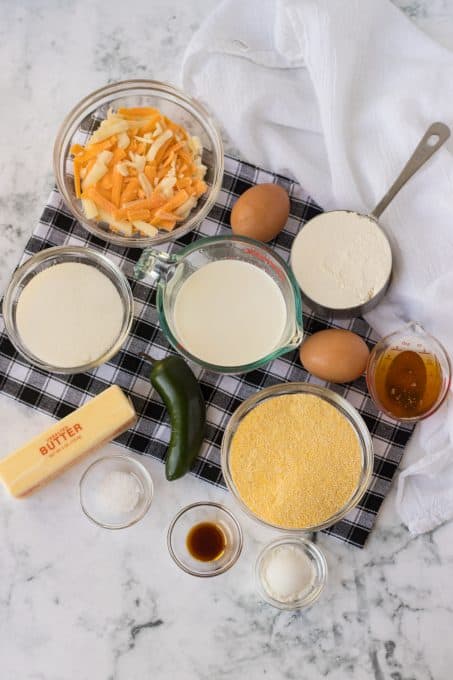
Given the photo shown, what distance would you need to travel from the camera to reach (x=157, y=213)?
204 cm

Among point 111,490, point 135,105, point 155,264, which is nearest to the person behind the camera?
point 155,264

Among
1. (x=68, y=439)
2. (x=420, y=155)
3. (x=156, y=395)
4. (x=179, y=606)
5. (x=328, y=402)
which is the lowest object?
(x=179, y=606)

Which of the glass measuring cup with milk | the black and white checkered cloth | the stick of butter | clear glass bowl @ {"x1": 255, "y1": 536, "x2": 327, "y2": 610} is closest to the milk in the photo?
the glass measuring cup with milk

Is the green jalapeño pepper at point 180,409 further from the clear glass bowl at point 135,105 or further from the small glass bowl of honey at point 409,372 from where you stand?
the small glass bowl of honey at point 409,372

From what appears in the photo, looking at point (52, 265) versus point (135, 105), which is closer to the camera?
point (52, 265)

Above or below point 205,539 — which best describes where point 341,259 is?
above

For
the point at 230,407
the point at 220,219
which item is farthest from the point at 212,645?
the point at 220,219

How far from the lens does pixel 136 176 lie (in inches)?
80.6

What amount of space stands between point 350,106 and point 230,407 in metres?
0.79

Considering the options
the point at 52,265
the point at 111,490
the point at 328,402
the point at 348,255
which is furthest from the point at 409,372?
the point at 52,265

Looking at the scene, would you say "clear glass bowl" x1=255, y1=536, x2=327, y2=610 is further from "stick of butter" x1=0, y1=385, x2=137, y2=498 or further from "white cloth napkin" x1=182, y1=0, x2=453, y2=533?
"stick of butter" x1=0, y1=385, x2=137, y2=498

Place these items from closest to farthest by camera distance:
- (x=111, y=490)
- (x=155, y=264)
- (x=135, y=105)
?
1. (x=155, y=264)
2. (x=111, y=490)
3. (x=135, y=105)

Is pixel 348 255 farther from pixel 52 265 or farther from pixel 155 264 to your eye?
pixel 52 265

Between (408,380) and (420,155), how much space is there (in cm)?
54
